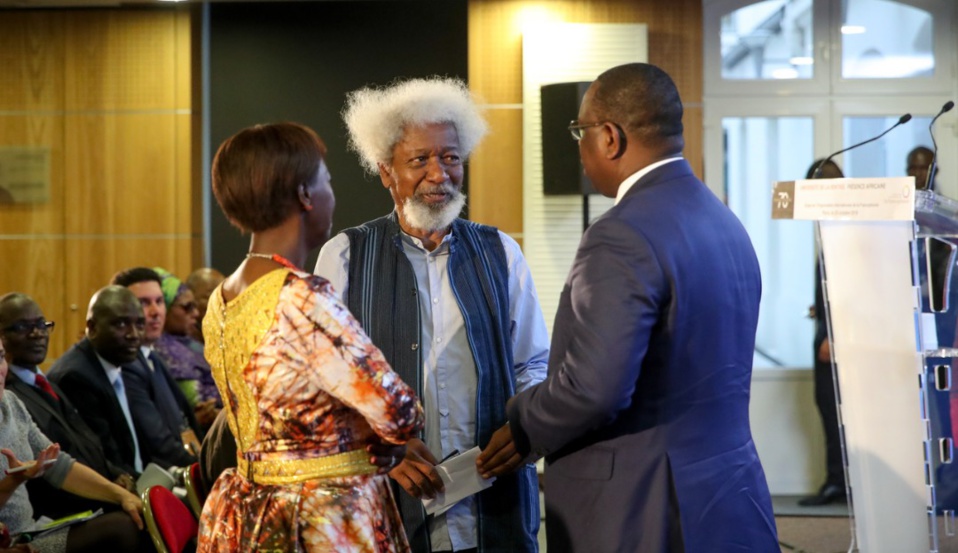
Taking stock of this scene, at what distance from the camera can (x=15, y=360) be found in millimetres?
4258

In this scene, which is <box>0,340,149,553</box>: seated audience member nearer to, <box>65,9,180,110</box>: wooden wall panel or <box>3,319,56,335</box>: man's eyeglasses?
<box>3,319,56,335</box>: man's eyeglasses

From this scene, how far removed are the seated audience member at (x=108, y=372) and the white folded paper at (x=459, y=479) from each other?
2444 millimetres

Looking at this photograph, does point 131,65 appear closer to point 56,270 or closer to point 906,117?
point 56,270

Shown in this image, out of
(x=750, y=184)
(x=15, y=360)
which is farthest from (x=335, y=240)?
(x=750, y=184)

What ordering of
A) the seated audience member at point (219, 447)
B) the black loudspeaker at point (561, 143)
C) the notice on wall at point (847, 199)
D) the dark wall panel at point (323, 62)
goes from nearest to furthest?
the seated audience member at point (219, 447) → the notice on wall at point (847, 199) → the black loudspeaker at point (561, 143) → the dark wall panel at point (323, 62)

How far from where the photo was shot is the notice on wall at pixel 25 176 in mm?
7559

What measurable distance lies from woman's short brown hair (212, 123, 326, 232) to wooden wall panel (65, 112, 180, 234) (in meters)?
5.60

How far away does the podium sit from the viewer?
149 inches

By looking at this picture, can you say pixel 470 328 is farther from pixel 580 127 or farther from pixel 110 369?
pixel 110 369

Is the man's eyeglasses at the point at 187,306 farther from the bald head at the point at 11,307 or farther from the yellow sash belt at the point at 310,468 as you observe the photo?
the yellow sash belt at the point at 310,468

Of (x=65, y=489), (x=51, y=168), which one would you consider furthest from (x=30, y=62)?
(x=65, y=489)

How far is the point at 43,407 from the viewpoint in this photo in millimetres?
4207

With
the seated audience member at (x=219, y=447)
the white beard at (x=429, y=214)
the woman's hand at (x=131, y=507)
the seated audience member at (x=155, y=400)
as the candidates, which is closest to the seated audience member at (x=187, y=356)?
the seated audience member at (x=155, y=400)

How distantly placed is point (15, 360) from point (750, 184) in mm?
5023
